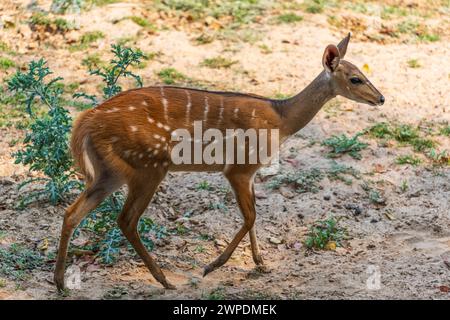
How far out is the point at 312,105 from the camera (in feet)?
22.1

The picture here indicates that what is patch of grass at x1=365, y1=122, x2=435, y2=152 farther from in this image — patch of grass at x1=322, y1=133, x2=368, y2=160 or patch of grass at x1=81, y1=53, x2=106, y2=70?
patch of grass at x1=81, y1=53, x2=106, y2=70

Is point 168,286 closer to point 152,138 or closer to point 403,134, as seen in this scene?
point 152,138

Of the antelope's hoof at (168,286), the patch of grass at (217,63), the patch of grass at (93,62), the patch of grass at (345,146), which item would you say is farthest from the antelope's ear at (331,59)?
the patch of grass at (93,62)

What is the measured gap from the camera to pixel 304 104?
22.0 feet

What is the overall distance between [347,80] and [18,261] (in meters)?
3.00

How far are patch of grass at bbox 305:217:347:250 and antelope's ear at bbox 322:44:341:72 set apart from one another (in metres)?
1.33

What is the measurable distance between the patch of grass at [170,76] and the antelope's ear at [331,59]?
3.09 metres

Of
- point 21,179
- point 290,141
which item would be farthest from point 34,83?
point 290,141

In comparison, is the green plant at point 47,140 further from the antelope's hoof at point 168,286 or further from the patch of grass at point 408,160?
the patch of grass at point 408,160

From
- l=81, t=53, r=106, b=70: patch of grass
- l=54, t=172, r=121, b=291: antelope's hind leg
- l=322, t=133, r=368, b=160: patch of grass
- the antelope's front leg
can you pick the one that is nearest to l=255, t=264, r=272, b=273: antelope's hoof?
the antelope's front leg

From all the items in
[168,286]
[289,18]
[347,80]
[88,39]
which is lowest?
[168,286]

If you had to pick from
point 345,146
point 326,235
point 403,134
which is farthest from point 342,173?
point 326,235

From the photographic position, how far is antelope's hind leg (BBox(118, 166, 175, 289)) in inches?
234

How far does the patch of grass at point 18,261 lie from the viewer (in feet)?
20.1
